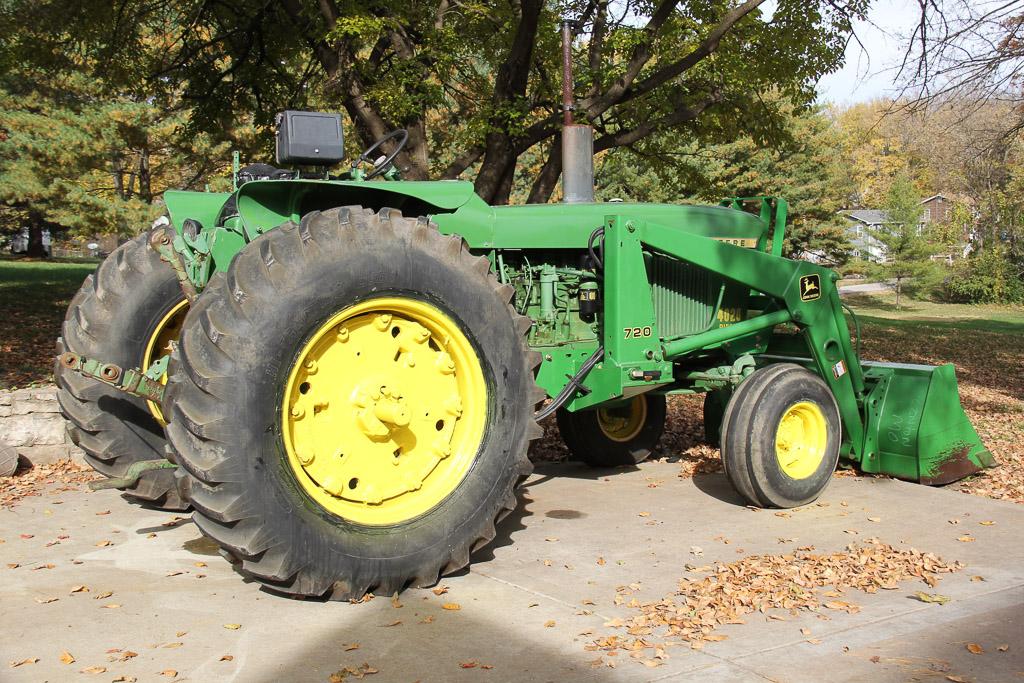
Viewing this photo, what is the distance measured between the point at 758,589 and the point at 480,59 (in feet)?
39.9

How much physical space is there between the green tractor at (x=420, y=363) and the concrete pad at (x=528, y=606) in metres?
0.29

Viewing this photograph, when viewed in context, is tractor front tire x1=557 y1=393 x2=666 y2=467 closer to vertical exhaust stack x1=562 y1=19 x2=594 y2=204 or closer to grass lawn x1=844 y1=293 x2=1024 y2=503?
vertical exhaust stack x1=562 y1=19 x2=594 y2=204

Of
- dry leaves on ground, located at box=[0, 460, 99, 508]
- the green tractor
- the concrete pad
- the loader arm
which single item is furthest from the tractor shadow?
dry leaves on ground, located at box=[0, 460, 99, 508]

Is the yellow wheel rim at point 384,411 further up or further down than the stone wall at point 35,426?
further up

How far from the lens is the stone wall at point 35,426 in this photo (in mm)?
7180

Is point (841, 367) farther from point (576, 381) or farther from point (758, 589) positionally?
point (758, 589)

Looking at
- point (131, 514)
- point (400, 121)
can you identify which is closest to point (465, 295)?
point (131, 514)

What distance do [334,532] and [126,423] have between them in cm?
212

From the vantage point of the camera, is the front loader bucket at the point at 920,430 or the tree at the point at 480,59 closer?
the front loader bucket at the point at 920,430

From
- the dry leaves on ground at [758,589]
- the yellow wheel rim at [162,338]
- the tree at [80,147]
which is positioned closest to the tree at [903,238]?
the tree at [80,147]

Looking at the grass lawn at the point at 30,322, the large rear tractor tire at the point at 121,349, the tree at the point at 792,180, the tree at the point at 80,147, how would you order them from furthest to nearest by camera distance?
the tree at the point at 792,180, the tree at the point at 80,147, the grass lawn at the point at 30,322, the large rear tractor tire at the point at 121,349

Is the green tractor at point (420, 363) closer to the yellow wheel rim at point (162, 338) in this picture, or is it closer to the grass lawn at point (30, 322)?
the yellow wheel rim at point (162, 338)

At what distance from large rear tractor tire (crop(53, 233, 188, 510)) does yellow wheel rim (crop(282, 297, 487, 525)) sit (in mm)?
1798

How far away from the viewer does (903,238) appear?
33.0 meters
